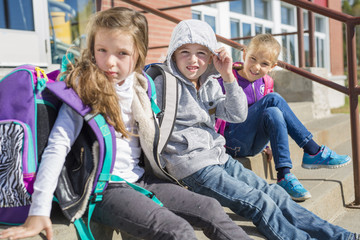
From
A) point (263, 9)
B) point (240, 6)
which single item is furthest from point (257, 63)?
point (263, 9)

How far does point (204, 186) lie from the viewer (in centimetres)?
207

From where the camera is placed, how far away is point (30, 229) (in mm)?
1412

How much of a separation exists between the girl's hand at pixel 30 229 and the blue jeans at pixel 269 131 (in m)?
1.54

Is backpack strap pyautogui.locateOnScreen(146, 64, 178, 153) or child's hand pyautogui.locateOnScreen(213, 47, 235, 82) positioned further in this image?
child's hand pyautogui.locateOnScreen(213, 47, 235, 82)

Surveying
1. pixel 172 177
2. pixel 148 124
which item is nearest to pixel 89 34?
pixel 148 124

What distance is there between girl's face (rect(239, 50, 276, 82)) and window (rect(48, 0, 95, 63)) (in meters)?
2.58

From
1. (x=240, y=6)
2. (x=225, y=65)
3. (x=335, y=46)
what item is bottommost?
(x=225, y=65)

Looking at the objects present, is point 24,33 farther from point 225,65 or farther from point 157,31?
point 225,65

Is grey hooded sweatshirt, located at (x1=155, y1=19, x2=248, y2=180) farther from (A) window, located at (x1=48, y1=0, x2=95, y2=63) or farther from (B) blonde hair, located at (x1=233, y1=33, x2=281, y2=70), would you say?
(A) window, located at (x1=48, y1=0, x2=95, y2=63)

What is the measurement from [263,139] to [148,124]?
1140 millimetres

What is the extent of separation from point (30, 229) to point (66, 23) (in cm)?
424

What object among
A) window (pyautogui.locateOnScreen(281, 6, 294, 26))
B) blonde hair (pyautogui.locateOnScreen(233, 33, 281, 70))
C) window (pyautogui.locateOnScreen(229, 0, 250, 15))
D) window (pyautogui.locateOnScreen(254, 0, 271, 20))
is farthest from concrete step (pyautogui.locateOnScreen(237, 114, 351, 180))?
window (pyautogui.locateOnScreen(281, 6, 294, 26))

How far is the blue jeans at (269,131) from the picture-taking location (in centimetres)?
257

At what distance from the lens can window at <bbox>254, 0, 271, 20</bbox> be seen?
436 inches
